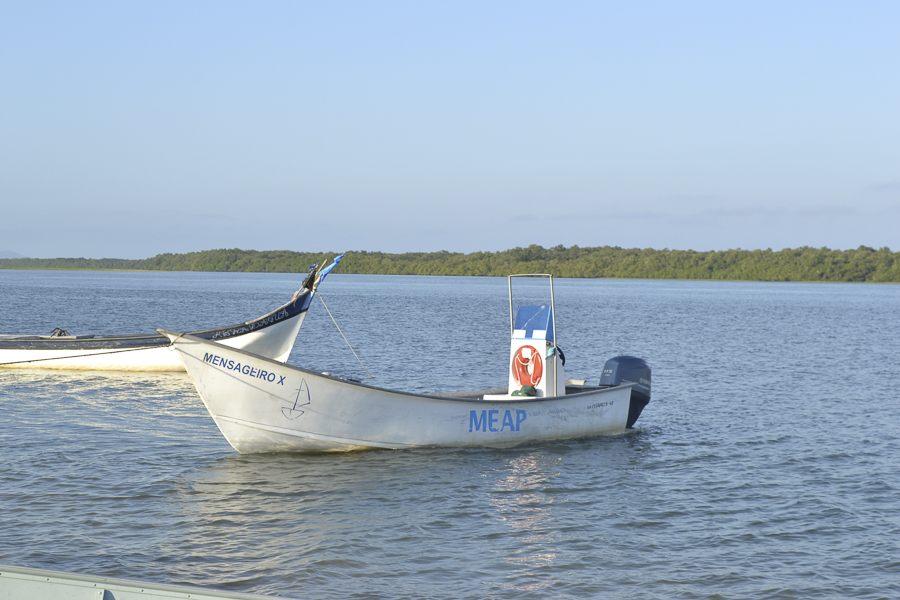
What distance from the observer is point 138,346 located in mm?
22438

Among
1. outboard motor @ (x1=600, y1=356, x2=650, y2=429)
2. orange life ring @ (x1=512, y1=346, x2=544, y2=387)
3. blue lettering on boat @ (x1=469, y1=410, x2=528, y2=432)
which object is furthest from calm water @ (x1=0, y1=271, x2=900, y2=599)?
orange life ring @ (x1=512, y1=346, x2=544, y2=387)

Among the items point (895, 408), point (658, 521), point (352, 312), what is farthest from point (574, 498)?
point (352, 312)

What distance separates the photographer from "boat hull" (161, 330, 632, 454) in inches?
455

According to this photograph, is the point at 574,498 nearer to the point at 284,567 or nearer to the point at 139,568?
the point at 284,567

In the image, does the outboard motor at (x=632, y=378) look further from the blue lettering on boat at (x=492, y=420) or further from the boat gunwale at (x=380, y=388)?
the blue lettering on boat at (x=492, y=420)

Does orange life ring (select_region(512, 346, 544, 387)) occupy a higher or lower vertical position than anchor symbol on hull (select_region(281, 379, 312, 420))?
higher

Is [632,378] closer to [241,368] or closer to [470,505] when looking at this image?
[470,505]

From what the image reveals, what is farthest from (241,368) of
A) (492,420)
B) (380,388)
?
(492,420)

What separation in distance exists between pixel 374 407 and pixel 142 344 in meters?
13.0

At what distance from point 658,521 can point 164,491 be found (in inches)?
258

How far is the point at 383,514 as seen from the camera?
9.70 m

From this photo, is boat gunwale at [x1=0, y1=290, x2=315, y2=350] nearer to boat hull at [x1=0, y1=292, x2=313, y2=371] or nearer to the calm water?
boat hull at [x1=0, y1=292, x2=313, y2=371]

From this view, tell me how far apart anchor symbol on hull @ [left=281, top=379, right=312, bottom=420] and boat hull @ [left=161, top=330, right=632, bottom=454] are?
14 millimetres

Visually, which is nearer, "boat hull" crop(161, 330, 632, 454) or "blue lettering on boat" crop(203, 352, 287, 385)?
"blue lettering on boat" crop(203, 352, 287, 385)
